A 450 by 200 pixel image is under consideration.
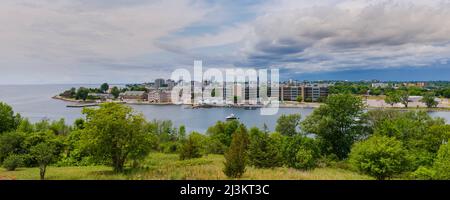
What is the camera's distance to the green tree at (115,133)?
4.77 metres

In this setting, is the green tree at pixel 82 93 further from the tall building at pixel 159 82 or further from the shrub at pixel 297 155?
the shrub at pixel 297 155

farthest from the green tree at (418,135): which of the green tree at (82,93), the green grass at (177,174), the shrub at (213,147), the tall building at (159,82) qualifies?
the green tree at (82,93)

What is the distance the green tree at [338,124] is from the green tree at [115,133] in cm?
475

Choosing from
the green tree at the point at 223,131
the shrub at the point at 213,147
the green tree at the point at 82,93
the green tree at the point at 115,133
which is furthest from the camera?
the green tree at the point at 223,131

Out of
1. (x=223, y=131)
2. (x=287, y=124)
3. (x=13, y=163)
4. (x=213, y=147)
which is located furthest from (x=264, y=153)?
(x=223, y=131)

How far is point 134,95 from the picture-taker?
4.00m

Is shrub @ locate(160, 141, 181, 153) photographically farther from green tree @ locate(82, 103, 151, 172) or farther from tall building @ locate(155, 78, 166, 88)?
tall building @ locate(155, 78, 166, 88)

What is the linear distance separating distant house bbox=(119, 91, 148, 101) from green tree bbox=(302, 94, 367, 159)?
17.0 feet

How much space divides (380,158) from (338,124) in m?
2.95

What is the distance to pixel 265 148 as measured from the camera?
19.6ft

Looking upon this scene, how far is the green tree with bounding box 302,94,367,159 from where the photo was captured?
805 cm

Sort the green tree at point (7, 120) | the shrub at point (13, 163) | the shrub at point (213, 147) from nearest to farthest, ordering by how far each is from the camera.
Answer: the shrub at point (13, 163) → the green tree at point (7, 120) → the shrub at point (213, 147)

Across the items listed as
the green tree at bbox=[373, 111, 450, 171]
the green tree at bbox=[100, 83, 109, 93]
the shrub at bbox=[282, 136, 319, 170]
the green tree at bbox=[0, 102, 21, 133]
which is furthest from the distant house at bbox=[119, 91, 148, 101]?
the green tree at bbox=[0, 102, 21, 133]

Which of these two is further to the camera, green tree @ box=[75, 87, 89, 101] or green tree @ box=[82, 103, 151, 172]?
green tree @ box=[82, 103, 151, 172]
